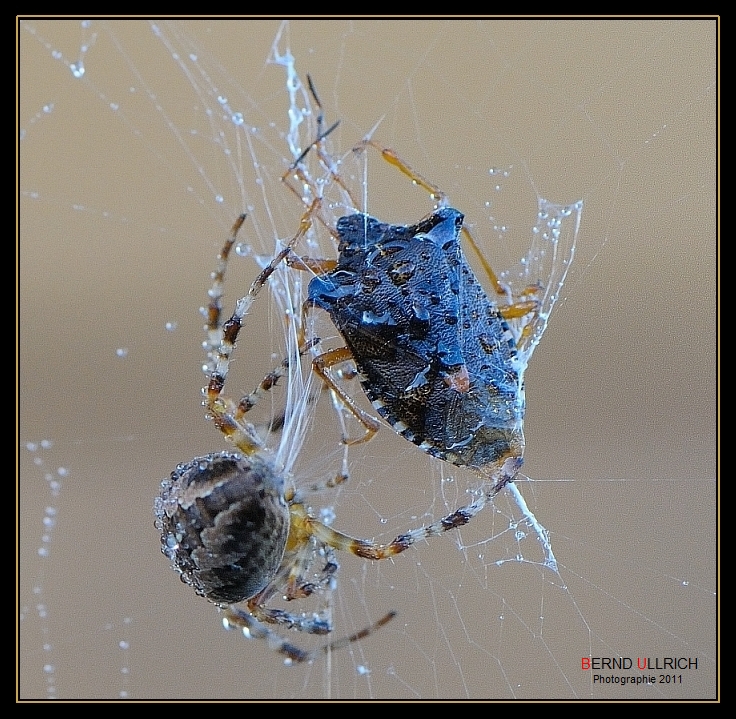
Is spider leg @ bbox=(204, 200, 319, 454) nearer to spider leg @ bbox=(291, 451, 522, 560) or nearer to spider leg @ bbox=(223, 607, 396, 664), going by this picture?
spider leg @ bbox=(291, 451, 522, 560)

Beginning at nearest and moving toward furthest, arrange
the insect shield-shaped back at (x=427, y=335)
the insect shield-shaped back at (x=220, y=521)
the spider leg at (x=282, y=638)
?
the insect shield-shaped back at (x=427, y=335) < the insect shield-shaped back at (x=220, y=521) < the spider leg at (x=282, y=638)

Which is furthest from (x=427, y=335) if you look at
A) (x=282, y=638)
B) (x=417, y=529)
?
(x=282, y=638)

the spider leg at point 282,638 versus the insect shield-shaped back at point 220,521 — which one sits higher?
the insect shield-shaped back at point 220,521

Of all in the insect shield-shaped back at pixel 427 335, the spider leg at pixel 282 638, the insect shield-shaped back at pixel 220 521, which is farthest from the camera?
the spider leg at pixel 282 638

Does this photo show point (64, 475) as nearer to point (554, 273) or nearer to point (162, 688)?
point (162, 688)

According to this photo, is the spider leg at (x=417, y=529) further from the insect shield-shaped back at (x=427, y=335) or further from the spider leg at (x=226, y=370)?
the spider leg at (x=226, y=370)

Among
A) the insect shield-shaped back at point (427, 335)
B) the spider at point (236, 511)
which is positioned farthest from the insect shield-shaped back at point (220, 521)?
the insect shield-shaped back at point (427, 335)

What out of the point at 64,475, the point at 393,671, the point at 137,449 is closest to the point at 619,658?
the point at 393,671
